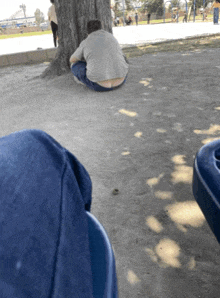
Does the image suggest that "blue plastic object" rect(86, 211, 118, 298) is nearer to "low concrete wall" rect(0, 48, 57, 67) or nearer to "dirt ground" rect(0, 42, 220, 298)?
"dirt ground" rect(0, 42, 220, 298)

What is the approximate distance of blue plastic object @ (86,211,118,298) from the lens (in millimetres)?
818

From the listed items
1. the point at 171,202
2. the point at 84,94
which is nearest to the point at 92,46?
the point at 84,94

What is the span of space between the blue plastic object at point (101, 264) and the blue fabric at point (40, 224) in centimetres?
7

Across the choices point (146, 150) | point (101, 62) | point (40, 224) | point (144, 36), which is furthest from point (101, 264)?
point (144, 36)

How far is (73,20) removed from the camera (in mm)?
6047

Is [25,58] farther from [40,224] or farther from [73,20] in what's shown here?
[40,224]

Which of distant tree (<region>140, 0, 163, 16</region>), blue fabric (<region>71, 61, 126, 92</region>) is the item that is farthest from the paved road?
distant tree (<region>140, 0, 163, 16</region>)

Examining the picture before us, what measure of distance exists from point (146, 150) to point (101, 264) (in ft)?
7.34

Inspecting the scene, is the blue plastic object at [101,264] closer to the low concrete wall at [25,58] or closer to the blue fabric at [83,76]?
the blue fabric at [83,76]

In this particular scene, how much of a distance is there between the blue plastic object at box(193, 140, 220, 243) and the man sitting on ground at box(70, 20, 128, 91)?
153 inches

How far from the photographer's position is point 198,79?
5.15 meters

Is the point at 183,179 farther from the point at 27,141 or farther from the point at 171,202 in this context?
the point at 27,141

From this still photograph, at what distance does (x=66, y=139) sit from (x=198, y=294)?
2.38m

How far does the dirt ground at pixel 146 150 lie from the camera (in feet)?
5.58
